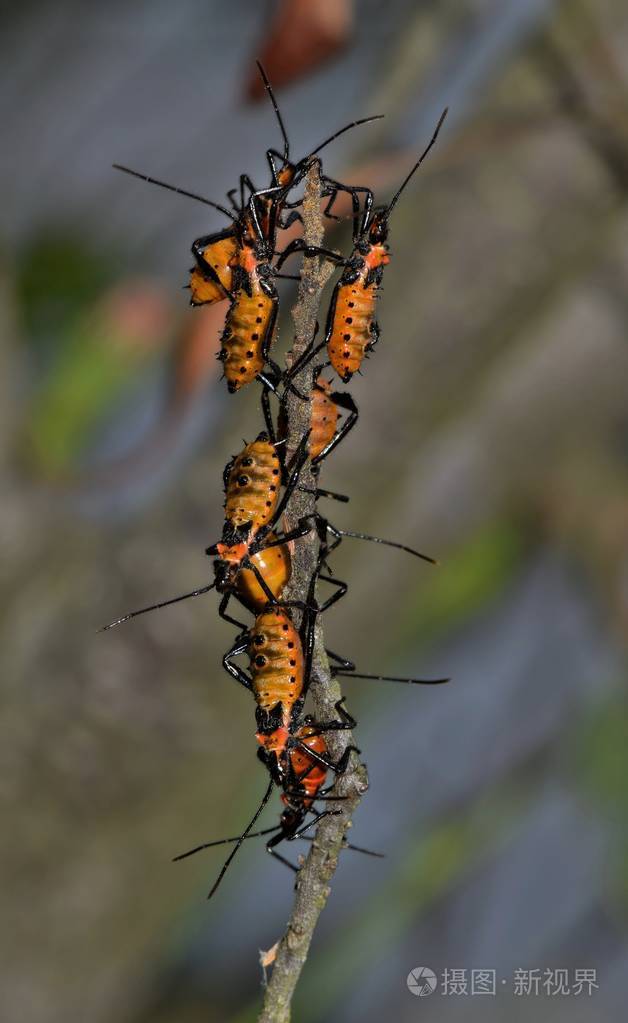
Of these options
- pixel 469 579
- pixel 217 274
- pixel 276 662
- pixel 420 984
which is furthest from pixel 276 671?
pixel 469 579

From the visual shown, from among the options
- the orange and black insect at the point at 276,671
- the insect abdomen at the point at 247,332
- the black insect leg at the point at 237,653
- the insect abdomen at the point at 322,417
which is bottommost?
the orange and black insect at the point at 276,671

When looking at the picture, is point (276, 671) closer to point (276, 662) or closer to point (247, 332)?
point (276, 662)

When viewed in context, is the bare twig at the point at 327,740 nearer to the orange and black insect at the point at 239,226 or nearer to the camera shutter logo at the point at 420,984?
the orange and black insect at the point at 239,226

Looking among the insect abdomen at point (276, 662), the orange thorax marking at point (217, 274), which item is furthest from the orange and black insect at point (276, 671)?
the orange thorax marking at point (217, 274)

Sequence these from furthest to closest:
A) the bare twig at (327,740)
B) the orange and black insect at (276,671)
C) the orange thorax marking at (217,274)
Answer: the orange thorax marking at (217,274) < the orange and black insect at (276,671) < the bare twig at (327,740)

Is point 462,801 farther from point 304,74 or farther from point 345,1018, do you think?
point 304,74

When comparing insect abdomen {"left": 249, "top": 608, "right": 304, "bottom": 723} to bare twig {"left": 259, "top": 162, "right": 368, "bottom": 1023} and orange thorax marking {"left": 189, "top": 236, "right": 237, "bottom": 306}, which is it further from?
orange thorax marking {"left": 189, "top": 236, "right": 237, "bottom": 306}
